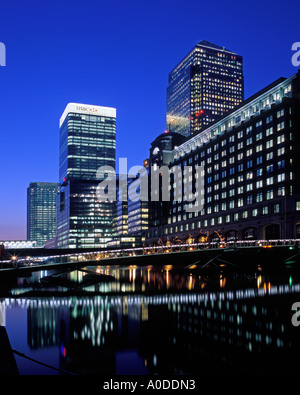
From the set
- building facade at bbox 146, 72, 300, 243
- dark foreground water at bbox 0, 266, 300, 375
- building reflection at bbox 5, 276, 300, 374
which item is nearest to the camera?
dark foreground water at bbox 0, 266, 300, 375

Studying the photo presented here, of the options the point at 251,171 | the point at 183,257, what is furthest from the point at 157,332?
the point at 251,171

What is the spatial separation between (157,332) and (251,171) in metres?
112

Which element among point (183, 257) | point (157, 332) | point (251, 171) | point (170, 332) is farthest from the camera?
point (251, 171)

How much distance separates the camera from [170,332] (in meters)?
33.3

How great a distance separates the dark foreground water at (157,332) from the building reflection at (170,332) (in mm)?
61

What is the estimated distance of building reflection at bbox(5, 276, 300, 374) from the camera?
956 inches

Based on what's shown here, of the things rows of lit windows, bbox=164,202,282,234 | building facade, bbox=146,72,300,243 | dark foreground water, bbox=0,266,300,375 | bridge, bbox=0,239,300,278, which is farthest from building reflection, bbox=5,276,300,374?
rows of lit windows, bbox=164,202,282,234

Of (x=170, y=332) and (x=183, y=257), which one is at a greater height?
(x=183, y=257)

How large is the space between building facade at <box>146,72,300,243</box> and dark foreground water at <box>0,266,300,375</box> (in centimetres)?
6863

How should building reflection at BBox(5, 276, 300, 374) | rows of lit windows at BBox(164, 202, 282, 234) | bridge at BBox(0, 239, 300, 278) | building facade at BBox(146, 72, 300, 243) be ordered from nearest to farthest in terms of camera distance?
1. building reflection at BBox(5, 276, 300, 374)
2. bridge at BBox(0, 239, 300, 278)
3. building facade at BBox(146, 72, 300, 243)
4. rows of lit windows at BBox(164, 202, 282, 234)

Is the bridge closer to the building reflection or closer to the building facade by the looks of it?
the building facade

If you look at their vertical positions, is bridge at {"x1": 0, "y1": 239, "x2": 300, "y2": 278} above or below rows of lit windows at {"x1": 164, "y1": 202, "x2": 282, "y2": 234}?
below

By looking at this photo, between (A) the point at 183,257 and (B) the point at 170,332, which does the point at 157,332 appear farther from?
(A) the point at 183,257
